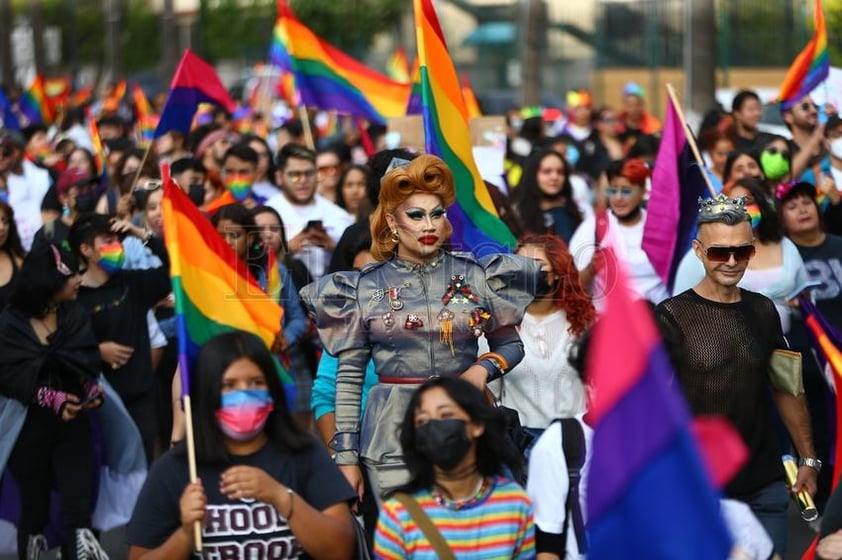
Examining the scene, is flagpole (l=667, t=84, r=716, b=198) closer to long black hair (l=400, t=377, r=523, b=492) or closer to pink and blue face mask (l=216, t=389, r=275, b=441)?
long black hair (l=400, t=377, r=523, b=492)

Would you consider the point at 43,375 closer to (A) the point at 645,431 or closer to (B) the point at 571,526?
(B) the point at 571,526

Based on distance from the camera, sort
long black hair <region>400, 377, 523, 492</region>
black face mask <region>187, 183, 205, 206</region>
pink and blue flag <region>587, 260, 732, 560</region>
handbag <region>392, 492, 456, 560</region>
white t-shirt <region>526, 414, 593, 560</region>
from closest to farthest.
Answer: pink and blue flag <region>587, 260, 732, 560</region> < handbag <region>392, 492, 456, 560</region> < long black hair <region>400, 377, 523, 492</region> < white t-shirt <region>526, 414, 593, 560</region> < black face mask <region>187, 183, 205, 206</region>

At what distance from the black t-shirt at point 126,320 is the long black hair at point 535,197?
2849 mm

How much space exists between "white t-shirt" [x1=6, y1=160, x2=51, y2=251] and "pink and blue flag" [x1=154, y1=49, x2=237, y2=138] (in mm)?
1510

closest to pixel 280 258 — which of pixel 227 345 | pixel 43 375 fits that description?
pixel 43 375

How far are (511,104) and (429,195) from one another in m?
25.0

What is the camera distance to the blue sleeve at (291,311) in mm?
8844

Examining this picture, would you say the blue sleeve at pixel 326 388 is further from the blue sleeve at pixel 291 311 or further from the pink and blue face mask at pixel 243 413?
the blue sleeve at pixel 291 311

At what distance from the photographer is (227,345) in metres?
5.22

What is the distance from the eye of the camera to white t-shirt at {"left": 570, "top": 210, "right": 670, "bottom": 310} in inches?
357

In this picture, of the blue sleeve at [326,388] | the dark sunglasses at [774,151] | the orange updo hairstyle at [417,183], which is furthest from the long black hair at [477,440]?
the dark sunglasses at [774,151]

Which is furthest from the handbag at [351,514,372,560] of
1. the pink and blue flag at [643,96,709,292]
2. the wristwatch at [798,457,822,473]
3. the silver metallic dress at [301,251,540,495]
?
the pink and blue flag at [643,96,709,292]

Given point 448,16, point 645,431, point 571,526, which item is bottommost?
point 571,526

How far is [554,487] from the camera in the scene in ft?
17.0
